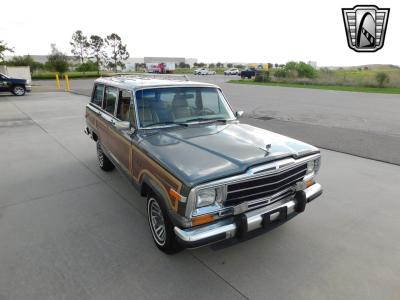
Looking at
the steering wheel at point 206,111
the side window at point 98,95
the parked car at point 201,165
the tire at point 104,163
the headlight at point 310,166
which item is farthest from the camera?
the tire at point 104,163

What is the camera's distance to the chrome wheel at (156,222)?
305cm

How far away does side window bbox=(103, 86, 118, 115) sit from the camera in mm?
4254

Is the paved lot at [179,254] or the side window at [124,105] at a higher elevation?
the side window at [124,105]

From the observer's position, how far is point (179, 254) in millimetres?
3020

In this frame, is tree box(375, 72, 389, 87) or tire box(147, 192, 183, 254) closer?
tire box(147, 192, 183, 254)

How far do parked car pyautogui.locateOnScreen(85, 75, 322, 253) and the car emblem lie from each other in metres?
9.17

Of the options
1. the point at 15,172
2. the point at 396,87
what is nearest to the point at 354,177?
the point at 15,172

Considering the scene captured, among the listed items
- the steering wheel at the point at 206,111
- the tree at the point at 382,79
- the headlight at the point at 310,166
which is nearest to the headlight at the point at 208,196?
the headlight at the point at 310,166

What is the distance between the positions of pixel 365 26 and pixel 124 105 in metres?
11.8

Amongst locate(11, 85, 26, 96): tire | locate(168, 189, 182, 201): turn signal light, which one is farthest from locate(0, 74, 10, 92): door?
locate(168, 189, 182, 201): turn signal light

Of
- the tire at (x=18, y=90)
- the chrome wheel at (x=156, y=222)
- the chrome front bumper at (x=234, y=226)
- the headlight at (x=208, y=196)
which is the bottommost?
the chrome wheel at (x=156, y=222)

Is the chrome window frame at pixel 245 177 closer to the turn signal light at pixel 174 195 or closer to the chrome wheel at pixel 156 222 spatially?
the turn signal light at pixel 174 195

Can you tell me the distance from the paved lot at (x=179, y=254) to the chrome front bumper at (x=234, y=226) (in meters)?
0.17

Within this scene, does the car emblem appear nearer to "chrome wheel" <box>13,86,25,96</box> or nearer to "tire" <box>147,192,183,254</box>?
"tire" <box>147,192,183,254</box>
